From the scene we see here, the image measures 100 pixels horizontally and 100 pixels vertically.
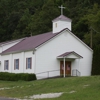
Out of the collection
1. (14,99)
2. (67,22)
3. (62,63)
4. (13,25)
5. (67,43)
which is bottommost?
(14,99)

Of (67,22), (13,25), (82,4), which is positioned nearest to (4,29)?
(13,25)

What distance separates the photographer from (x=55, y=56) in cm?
3903

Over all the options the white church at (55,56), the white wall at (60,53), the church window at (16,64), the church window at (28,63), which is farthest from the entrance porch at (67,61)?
the church window at (16,64)

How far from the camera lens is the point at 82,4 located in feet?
251

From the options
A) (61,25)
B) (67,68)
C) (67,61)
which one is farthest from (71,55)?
(61,25)

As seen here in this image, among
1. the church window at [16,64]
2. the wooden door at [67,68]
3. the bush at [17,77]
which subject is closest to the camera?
the bush at [17,77]

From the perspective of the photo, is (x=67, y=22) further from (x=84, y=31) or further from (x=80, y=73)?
(x=84, y=31)

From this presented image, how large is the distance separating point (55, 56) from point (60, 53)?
878 mm

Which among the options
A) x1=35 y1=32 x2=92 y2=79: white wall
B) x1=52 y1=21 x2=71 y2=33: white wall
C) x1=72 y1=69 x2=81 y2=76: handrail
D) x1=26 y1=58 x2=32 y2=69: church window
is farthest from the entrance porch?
x1=52 y1=21 x2=71 y2=33: white wall

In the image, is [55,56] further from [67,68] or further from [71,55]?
[67,68]

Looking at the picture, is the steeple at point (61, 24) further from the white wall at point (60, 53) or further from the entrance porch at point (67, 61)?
the entrance porch at point (67, 61)

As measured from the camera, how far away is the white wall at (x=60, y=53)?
3816cm

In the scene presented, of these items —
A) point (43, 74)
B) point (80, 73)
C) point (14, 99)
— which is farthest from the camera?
point (80, 73)

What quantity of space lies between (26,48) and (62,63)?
196 inches
